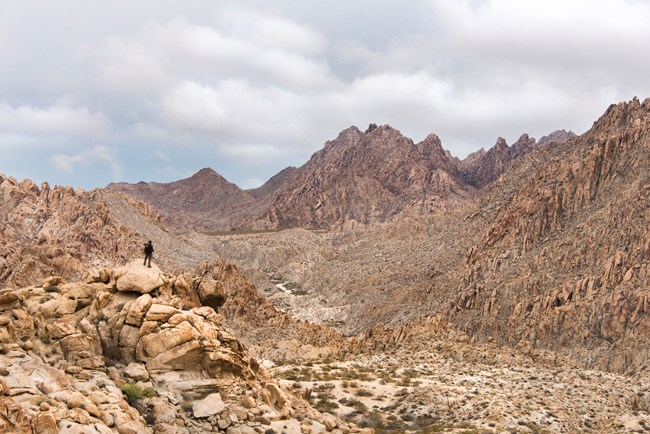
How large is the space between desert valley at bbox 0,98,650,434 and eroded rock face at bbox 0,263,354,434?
0.19 feet

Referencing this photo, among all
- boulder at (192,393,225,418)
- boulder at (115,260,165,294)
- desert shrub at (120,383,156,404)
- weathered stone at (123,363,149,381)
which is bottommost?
boulder at (192,393,225,418)

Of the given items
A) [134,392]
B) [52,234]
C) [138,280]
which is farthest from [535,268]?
[134,392]

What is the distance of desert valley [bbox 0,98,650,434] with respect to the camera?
18.1m

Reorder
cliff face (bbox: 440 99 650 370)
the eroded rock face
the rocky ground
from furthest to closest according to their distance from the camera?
cliff face (bbox: 440 99 650 370)
the rocky ground
the eroded rock face

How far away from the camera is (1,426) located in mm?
13016

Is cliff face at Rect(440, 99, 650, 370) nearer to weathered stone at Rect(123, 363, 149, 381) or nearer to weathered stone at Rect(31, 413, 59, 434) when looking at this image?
weathered stone at Rect(123, 363, 149, 381)

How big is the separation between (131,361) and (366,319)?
2920 inches

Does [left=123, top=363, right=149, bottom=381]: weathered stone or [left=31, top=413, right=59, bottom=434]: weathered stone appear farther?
[left=123, top=363, right=149, bottom=381]: weathered stone

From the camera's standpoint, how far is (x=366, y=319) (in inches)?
3590

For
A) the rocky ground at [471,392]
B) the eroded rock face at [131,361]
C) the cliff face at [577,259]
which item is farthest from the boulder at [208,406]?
the cliff face at [577,259]

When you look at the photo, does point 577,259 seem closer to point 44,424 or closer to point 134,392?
point 134,392

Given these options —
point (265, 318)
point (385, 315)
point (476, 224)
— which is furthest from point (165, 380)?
point (476, 224)

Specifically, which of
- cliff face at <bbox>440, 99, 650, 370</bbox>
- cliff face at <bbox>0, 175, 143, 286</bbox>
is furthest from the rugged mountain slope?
cliff face at <bbox>0, 175, 143, 286</bbox>

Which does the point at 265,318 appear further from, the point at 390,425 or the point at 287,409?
the point at 287,409
